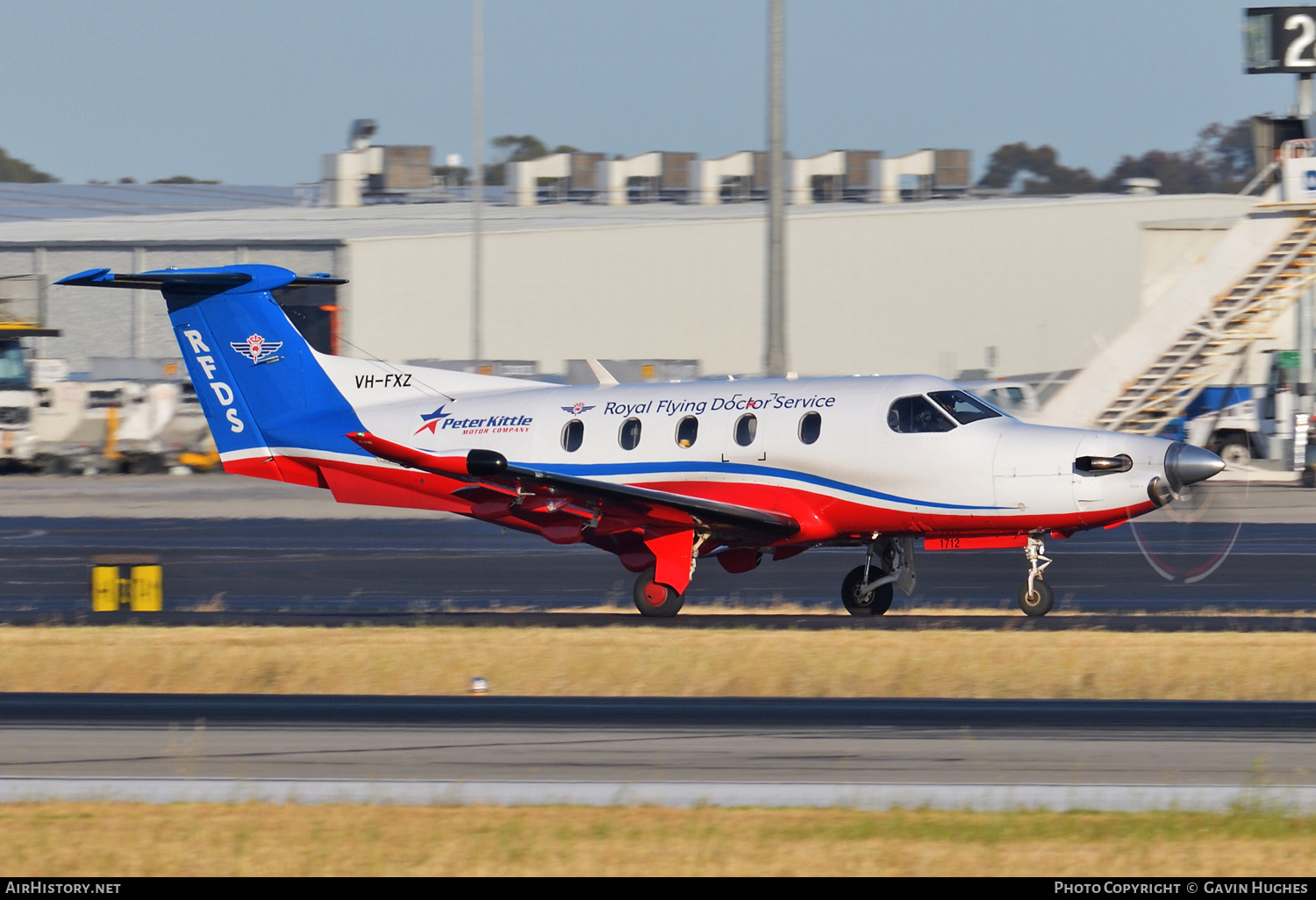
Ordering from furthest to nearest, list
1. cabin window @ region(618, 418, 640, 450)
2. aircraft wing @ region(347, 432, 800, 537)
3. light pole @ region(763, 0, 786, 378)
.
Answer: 1. light pole @ region(763, 0, 786, 378)
2. cabin window @ region(618, 418, 640, 450)
3. aircraft wing @ region(347, 432, 800, 537)

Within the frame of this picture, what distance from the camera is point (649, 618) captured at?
685 inches

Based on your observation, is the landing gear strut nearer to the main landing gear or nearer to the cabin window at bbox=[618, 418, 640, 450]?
the main landing gear

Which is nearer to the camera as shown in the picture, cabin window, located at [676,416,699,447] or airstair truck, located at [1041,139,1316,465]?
cabin window, located at [676,416,699,447]

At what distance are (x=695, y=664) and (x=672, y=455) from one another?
462cm

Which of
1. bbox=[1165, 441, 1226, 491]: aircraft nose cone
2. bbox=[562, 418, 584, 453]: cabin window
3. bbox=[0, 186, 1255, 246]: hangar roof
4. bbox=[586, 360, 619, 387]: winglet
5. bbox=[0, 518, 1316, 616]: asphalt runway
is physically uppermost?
bbox=[0, 186, 1255, 246]: hangar roof

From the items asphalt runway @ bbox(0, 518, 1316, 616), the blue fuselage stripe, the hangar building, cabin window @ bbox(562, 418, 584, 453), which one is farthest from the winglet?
the hangar building

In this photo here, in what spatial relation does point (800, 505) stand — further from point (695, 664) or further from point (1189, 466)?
point (1189, 466)

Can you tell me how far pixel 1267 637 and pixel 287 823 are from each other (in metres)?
10.0

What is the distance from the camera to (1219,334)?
36.8 metres

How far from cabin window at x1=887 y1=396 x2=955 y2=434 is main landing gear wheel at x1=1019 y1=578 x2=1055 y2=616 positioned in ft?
6.45

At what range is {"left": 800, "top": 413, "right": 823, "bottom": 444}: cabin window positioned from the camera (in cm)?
1748

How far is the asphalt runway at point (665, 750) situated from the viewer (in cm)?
892

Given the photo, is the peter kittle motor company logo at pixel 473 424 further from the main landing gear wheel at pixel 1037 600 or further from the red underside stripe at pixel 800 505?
the main landing gear wheel at pixel 1037 600

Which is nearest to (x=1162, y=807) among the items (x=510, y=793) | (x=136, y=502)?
(x=510, y=793)
